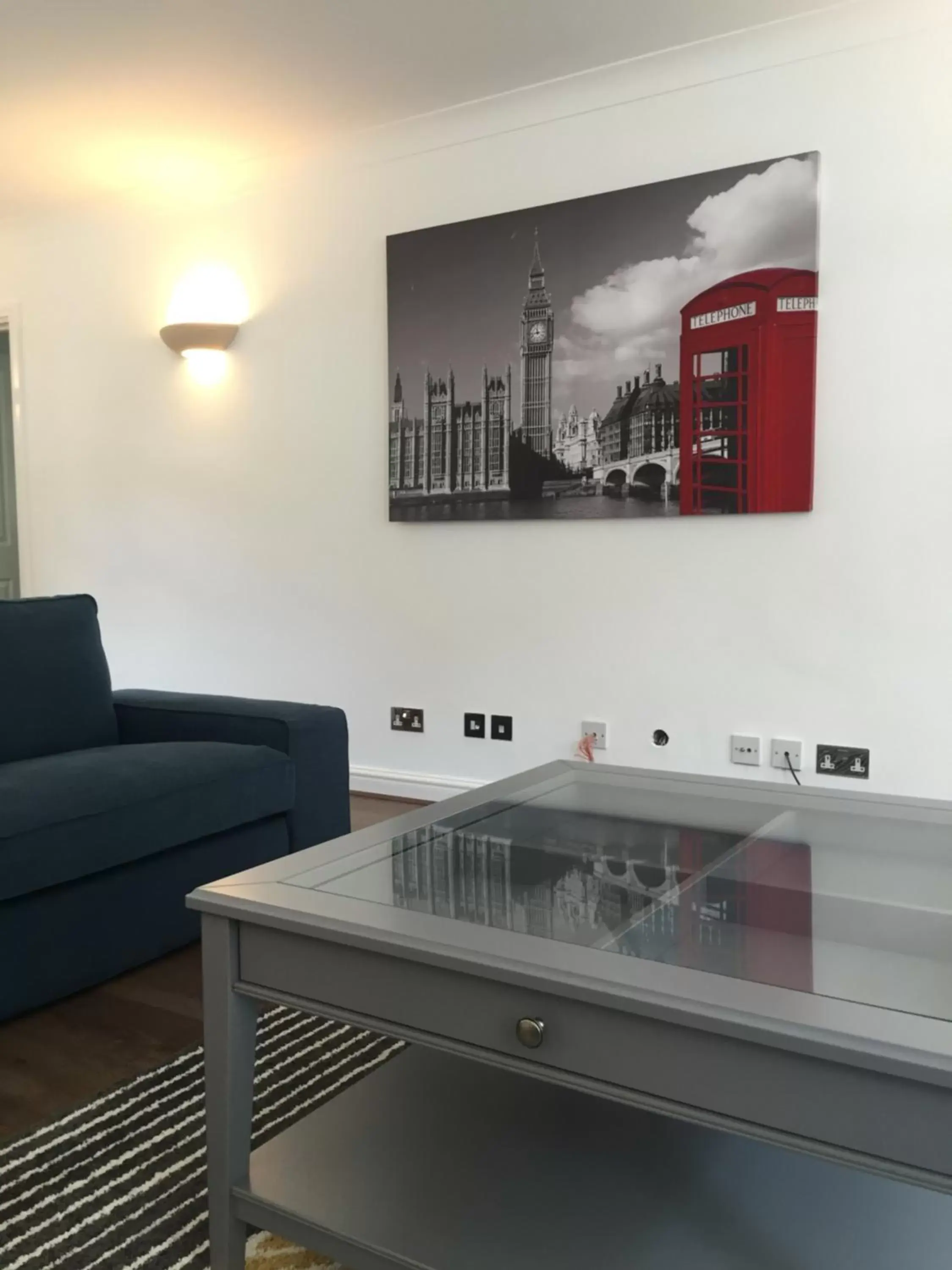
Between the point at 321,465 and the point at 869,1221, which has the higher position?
the point at 321,465

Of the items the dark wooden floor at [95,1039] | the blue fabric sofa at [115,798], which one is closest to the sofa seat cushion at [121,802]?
the blue fabric sofa at [115,798]

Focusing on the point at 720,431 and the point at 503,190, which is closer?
the point at 720,431

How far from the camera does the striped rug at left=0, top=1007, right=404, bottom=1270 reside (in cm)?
132

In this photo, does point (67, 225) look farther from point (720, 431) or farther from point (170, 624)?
point (720, 431)

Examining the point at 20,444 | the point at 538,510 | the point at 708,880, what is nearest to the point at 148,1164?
the point at 708,880

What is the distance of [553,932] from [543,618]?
2.34 meters

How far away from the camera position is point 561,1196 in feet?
3.99

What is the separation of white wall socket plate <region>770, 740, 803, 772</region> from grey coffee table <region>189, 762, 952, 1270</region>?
1457 mm

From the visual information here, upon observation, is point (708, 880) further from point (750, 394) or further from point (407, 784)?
point (407, 784)

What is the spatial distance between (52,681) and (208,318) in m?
1.97

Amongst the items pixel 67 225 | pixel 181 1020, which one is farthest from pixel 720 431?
pixel 67 225

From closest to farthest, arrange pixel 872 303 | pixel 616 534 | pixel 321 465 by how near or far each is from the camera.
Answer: pixel 872 303, pixel 616 534, pixel 321 465

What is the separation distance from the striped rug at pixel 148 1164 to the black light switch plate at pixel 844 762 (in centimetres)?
162

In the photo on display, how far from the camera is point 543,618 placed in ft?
11.3
